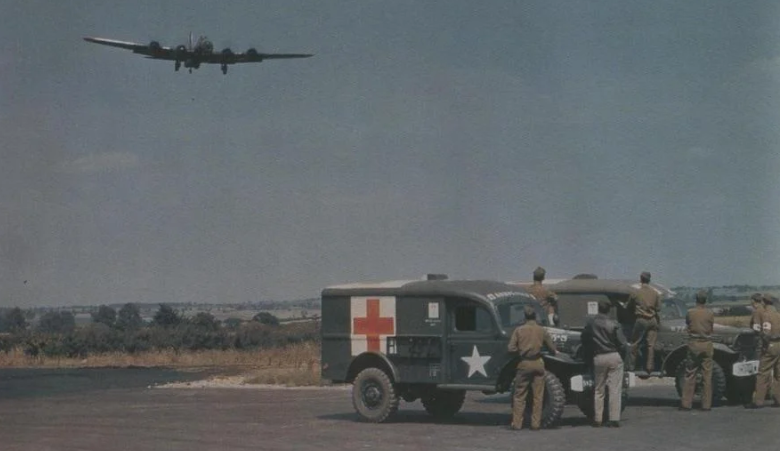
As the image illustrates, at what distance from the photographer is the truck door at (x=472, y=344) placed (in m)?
17.9

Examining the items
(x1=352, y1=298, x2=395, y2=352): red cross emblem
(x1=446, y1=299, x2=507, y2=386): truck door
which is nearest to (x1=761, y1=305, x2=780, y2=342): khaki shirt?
(x1=446, y1=299, x2=507, y2=386): truck door

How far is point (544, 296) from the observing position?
20.4 metres

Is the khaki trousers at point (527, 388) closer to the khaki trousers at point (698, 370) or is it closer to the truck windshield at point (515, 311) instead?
the truck windshield at point (515, 311)

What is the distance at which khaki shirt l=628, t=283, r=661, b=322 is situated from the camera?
2111 cm

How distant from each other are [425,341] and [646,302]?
4.81 m

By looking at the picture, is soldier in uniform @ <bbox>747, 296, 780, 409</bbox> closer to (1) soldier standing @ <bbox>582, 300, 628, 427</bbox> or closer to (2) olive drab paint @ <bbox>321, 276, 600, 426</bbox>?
(2) olive drab paint @ <bbox>321, 276, 600, 426</bbox>

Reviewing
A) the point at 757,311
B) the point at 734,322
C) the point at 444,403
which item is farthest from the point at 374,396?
the point at 734,322

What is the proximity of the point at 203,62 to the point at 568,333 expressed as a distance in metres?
31.6

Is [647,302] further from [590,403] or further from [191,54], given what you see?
[191,54]

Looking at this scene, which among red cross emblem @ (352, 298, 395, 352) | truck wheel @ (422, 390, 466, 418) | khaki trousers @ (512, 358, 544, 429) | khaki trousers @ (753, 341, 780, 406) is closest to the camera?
khaki trousers @ (512, 358, 544, 429)

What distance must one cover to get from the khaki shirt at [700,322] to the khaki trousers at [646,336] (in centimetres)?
94

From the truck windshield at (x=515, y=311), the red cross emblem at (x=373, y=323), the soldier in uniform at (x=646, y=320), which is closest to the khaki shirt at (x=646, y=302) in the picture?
the soldier in uniform at (x=646, y=320)

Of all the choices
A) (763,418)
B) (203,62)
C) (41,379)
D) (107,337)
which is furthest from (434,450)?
(107,337)

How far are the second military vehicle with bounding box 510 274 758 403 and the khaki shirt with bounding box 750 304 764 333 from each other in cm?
17
